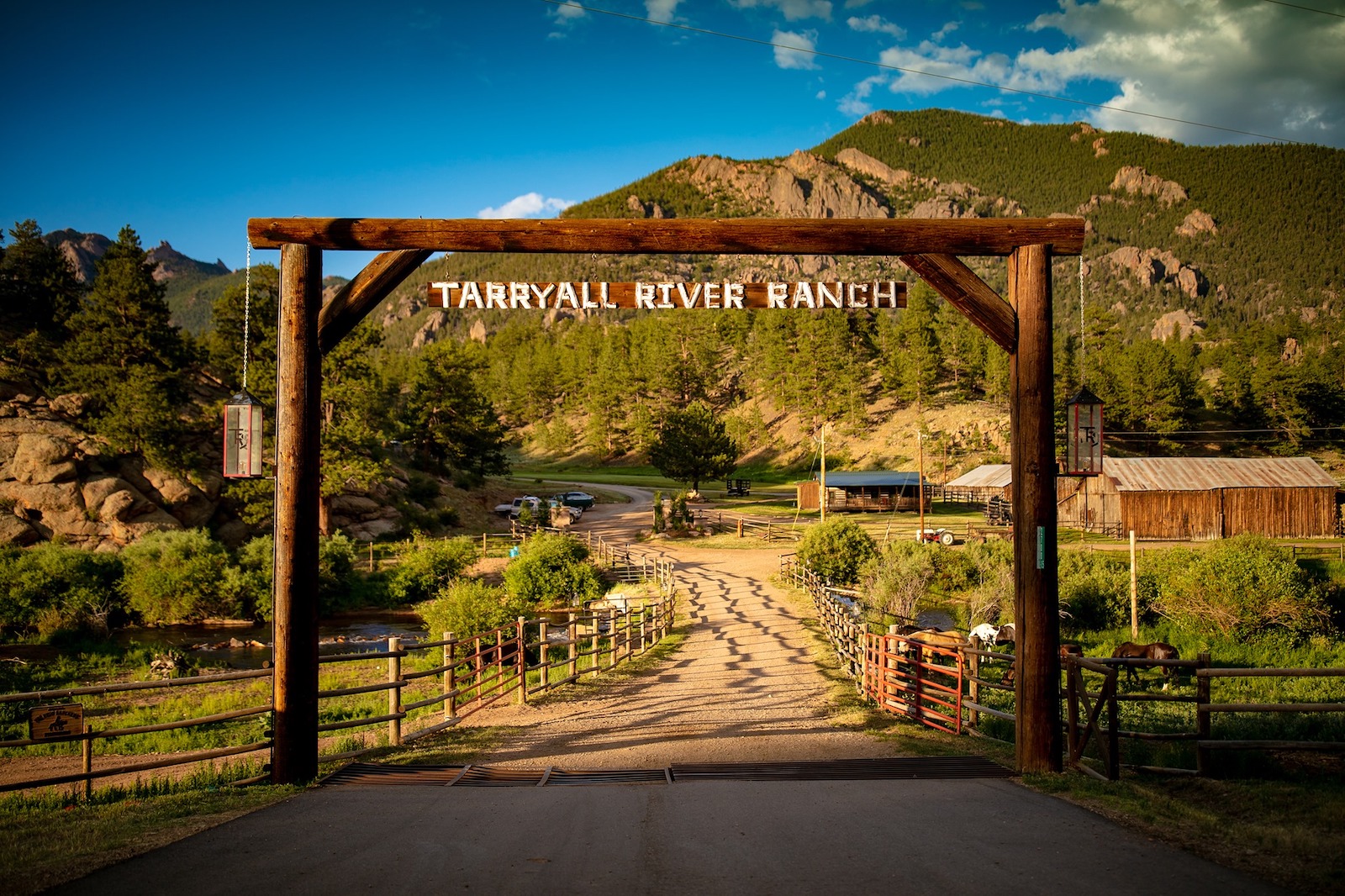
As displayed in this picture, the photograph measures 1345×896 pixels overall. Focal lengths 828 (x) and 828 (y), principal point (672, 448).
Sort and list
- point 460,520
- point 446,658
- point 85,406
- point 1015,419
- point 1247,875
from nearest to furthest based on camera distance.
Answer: point 1247,875 → point 1015,419 → point 446,658 → point 85,406 → point 460,520

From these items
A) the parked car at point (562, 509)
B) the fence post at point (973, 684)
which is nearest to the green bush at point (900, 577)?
the fence post at point (973, 684)

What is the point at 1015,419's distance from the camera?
770 centimetres

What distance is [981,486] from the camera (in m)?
55.2

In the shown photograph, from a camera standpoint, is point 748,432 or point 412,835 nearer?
point 412,835

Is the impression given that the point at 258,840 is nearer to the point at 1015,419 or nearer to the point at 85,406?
the point at 1015,419

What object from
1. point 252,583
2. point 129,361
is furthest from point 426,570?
point 129,361

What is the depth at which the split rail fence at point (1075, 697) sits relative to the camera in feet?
23.5

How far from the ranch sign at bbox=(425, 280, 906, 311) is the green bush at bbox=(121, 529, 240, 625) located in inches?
1140

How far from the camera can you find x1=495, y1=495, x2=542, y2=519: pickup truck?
52688 mm

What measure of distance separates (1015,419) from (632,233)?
3972mm

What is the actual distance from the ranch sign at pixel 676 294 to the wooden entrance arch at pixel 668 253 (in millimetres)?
397

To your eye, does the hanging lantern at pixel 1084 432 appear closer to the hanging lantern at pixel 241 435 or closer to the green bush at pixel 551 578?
the hanging lantern at pixel 241 435

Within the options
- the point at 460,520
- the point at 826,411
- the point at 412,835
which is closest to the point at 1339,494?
the point at 826,411

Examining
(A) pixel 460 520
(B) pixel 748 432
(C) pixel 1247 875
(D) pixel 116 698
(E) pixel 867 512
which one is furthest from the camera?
(B) pixel 748 432
